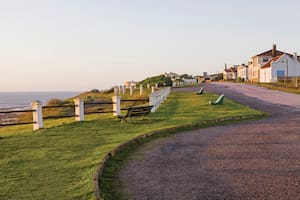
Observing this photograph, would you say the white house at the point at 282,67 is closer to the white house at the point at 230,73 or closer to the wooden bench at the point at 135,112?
the white house at the point at 230,73

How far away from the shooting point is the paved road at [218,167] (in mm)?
5305

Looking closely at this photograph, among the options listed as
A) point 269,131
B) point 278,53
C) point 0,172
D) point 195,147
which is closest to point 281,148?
point 195,147

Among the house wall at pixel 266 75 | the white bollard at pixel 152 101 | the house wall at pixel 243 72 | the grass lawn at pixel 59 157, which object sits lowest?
the grass lawn at pixel 59 157

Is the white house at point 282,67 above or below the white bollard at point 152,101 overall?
above

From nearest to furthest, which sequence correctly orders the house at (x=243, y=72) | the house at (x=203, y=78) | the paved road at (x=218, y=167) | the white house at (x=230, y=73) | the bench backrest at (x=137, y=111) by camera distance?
the paved road at (x=218, y=167) < the bench backrest at (x=137, y=111) < the house at (x=243, y=72) < the house at (x=203, y=78) < the white house at (x=230, y=73)

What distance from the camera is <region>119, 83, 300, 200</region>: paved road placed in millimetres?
5305

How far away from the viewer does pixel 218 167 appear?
6.80 meters

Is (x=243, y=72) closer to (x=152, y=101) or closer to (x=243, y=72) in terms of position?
(x=243, y=72)

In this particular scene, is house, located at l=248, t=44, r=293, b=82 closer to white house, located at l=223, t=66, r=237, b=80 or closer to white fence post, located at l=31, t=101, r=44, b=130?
white house, located at l=223, t=66, r=237, b=80

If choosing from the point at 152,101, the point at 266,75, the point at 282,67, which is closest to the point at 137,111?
the point at 152,101

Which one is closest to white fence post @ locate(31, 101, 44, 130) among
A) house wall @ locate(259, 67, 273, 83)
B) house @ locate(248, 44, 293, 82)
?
house wall @ locate(259, 67, 273, 83)

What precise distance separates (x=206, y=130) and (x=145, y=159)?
15.4ft

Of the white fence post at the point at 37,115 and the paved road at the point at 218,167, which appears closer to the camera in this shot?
the paved road at the point at 218,167

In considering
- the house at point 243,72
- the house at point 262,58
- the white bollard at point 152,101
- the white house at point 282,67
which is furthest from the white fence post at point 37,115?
the house at point 243,72
